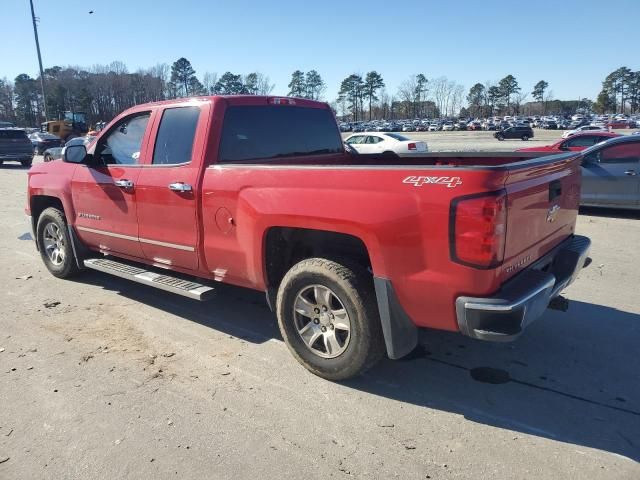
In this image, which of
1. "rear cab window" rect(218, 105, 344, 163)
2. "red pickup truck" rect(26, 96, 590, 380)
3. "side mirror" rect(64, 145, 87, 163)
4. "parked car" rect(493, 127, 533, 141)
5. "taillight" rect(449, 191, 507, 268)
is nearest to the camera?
"taillight" rect(449, 191, 507, 268)

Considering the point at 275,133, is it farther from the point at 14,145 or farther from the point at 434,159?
the point at 14,145

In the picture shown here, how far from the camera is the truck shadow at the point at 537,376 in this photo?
10.1 feet

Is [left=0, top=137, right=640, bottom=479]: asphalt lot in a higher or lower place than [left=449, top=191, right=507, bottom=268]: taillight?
lower

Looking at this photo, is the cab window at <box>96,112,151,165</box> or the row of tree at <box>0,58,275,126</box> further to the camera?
the row of tree at <box>0,58,275,126</box>

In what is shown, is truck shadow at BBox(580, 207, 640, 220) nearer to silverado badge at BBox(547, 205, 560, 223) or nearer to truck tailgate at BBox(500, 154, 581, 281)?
truck tailgate at BBox(500, 154, 581, 281)

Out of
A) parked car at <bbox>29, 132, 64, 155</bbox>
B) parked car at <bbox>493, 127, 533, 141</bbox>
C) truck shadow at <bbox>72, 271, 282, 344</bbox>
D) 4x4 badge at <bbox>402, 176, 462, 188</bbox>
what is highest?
parked car at <bbox>29, 132, 64, 155</bbox>

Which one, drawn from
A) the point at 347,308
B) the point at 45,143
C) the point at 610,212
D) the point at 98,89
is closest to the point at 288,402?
the point at 347,308

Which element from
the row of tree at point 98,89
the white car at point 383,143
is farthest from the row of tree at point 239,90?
the white car at point 383,143

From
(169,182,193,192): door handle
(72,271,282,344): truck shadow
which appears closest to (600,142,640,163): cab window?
(72,271,282,344): truck shadow

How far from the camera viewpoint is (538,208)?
3.32 meters

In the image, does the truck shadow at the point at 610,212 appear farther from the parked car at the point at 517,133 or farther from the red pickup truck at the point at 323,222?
the parked car at the point at 517,133

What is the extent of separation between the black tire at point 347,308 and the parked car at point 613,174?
7.55 m

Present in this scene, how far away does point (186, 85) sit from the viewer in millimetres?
108000

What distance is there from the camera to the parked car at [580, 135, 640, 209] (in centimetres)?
933
